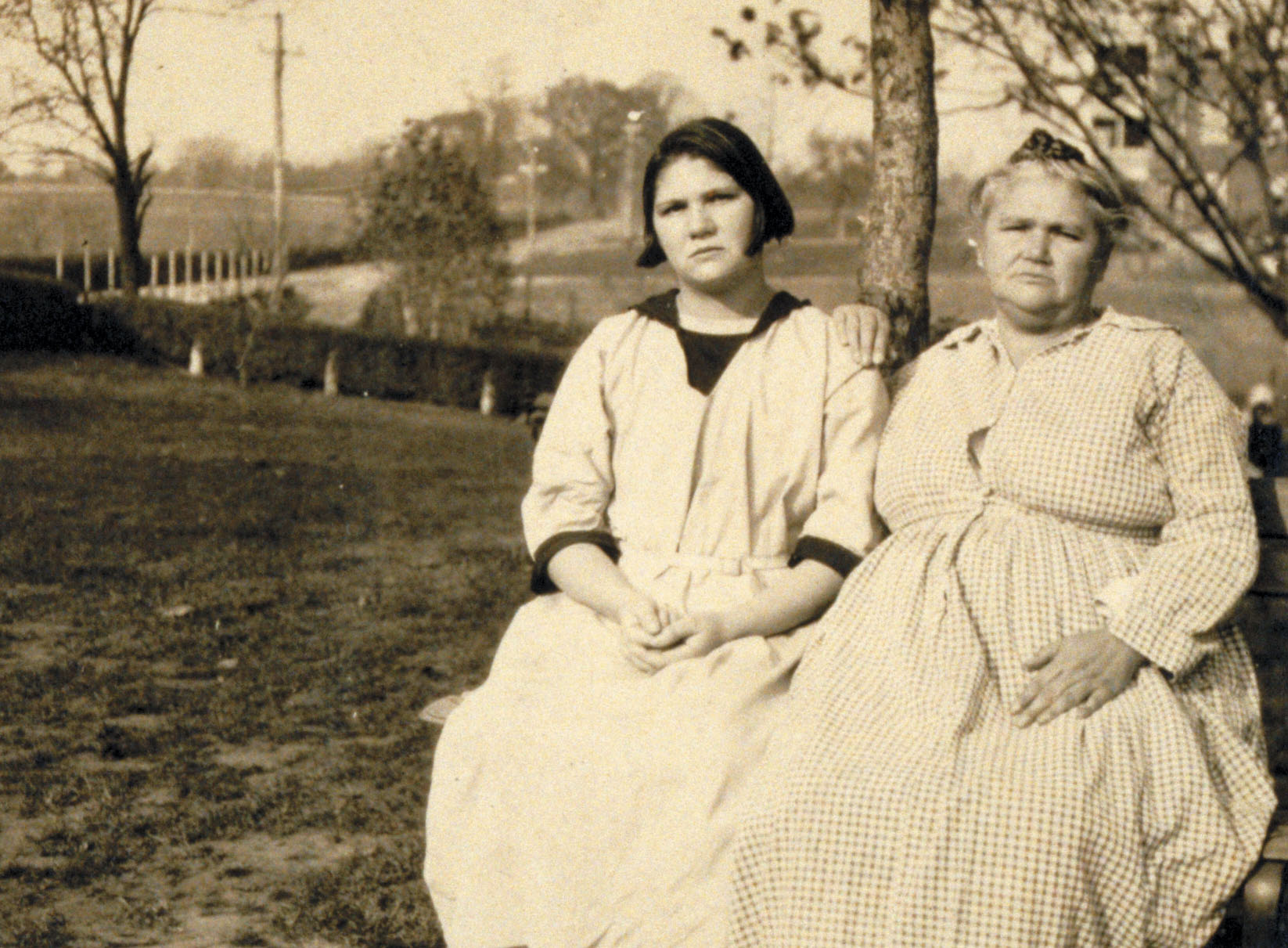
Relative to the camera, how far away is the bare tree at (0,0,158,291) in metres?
5.62

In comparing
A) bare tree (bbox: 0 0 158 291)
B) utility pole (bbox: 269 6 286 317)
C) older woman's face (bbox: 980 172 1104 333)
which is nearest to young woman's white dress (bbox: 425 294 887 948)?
older woman's face (bbox: 980 172 1104 333)

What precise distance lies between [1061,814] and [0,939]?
240cm

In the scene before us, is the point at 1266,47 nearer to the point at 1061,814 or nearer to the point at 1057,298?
the point at 1057,298

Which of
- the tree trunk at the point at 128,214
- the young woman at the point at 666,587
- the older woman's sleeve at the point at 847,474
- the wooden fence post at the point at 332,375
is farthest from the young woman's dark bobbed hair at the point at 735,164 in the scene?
the wooden fence post at the point at 332,375

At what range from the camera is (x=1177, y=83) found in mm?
6277

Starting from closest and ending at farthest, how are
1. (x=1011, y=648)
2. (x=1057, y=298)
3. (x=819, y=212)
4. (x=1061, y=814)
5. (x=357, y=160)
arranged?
(x=1061, y=814)
(x=1011, y=648)
(x=1057, y=298)
(x=819, y=212)
(x=357, y=160)

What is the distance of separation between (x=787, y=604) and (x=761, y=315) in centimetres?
62

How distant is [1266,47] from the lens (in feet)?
19.8

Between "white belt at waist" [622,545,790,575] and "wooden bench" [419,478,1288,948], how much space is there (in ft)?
2.13

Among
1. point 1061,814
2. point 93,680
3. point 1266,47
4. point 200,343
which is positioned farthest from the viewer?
point 200,343

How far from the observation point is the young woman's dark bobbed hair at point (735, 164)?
9.36 ft

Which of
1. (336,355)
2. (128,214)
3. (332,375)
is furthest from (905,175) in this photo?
(336,355)

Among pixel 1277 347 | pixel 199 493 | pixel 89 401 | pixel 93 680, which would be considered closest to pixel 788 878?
pixel 93 680

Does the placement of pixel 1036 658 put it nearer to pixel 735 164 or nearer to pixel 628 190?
pixel 735 164
